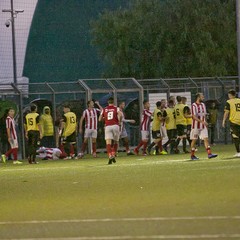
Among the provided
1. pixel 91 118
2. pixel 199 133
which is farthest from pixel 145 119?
pixel 199 133

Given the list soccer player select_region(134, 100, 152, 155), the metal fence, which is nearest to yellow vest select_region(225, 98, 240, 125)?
soccer player select_region(134, 100, 152, 155)

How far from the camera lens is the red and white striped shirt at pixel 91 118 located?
121ft

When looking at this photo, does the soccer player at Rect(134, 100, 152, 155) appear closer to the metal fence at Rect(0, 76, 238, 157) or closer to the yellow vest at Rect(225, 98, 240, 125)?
the metal fence at Rect(0, 76, 238, 157)

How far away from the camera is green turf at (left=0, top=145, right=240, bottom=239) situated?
12.9 metres

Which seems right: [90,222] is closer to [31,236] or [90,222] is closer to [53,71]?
[31,236]

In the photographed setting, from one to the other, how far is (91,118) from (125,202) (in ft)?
66.2

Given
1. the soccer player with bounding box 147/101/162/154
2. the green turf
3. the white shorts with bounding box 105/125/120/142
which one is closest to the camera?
the green turf

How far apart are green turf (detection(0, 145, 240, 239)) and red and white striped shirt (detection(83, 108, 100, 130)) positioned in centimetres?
844

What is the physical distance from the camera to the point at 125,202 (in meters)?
17.0

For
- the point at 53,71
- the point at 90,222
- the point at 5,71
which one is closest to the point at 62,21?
the point at 53,71

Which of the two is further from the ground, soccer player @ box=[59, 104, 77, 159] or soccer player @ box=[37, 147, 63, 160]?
soccer player @ box=[59, 104, 77, 159]

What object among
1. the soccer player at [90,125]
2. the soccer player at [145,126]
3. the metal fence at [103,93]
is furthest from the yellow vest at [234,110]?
the metal fence at [103,93]

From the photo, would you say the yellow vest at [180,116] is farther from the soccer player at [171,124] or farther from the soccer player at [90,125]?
the soccer player at [90,125]

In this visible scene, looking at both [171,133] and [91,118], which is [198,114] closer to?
[171,133]
